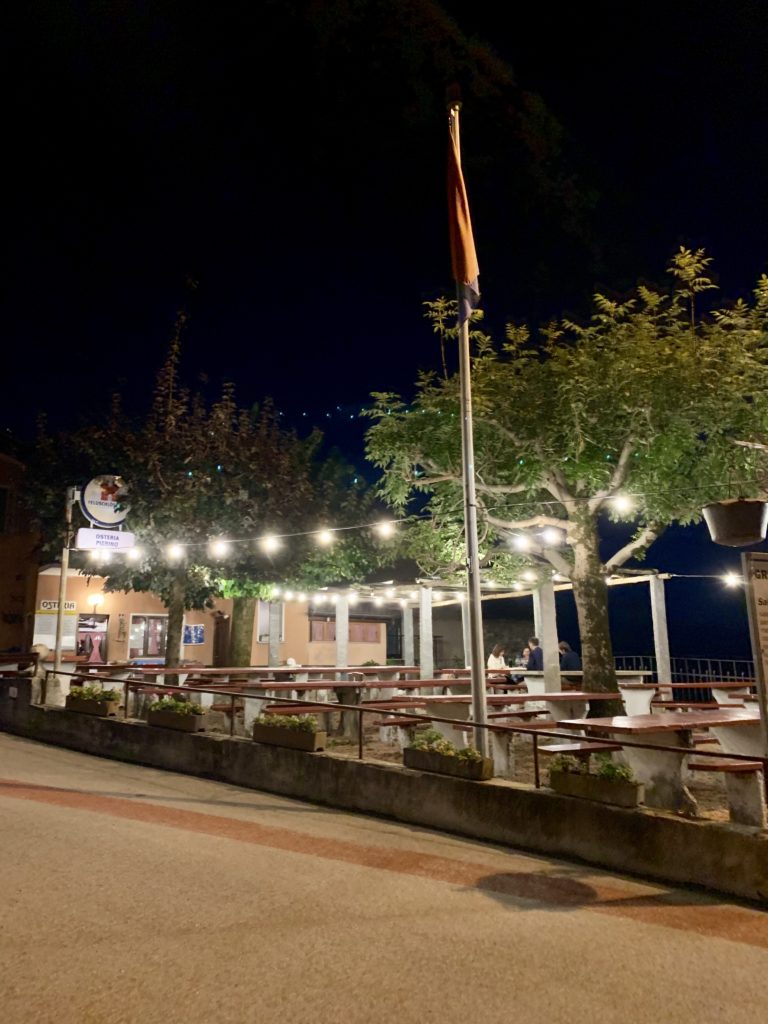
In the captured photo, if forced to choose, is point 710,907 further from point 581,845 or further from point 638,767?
point 638,767

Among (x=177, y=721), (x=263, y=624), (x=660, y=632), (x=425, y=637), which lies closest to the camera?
(x=177, y=721)

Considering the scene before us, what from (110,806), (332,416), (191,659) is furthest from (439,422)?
(332,416)

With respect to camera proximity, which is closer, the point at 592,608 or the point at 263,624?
the point at 592,608

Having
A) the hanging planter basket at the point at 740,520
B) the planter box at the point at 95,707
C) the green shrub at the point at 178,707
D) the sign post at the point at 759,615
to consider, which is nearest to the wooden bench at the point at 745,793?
the sign post at the point at 759,615

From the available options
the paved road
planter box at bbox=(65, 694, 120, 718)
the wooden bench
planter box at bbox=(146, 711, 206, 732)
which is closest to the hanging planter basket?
the wooden bench

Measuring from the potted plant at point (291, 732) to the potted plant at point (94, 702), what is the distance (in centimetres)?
380

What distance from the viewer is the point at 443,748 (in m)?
7.66

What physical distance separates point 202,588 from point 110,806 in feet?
38.0

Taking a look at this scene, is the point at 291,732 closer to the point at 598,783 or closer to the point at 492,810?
the point at 492,810

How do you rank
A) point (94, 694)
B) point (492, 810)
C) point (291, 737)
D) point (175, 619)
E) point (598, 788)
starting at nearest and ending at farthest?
point (598, 788), point (492, 810), point (291, 737), point (94, 694), point (175, 619)

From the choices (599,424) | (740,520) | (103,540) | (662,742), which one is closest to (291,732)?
(662,742)

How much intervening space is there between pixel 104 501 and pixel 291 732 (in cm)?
971

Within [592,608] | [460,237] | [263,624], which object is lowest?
[592,608]

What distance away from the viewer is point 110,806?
806cm
